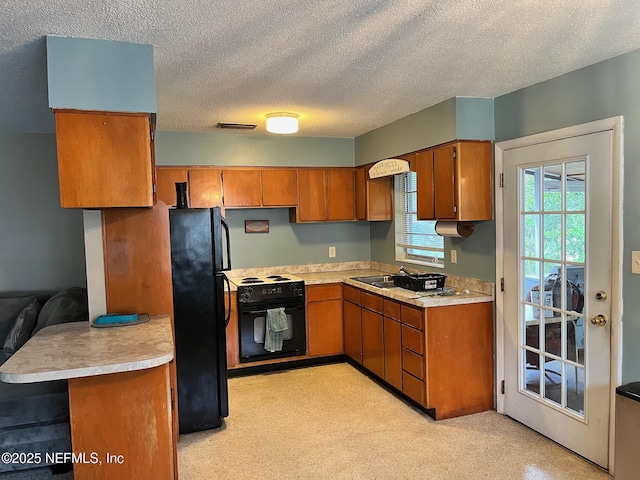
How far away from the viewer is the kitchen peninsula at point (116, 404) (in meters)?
1.95

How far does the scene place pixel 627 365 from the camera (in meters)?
2.61

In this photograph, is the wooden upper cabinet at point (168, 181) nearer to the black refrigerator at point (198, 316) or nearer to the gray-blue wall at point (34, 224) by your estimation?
the gray-blue wall at point (34, 224)

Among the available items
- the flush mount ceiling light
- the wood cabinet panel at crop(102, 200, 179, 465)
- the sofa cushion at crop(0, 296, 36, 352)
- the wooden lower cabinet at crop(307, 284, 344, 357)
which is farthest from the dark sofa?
the flush mount ceiling light

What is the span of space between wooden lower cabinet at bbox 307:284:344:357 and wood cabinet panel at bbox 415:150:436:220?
1333 millimetres

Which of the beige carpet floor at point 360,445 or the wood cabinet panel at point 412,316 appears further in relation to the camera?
the wood cabinet panel at point 412,316

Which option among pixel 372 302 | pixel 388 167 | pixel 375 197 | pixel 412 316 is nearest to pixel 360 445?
pixel 412 316

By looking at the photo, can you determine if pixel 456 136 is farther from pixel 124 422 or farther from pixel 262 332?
pixel 124 422

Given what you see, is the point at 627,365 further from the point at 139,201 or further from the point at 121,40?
the point at 121,40

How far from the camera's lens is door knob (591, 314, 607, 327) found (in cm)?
270

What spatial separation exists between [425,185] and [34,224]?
3.66 meters

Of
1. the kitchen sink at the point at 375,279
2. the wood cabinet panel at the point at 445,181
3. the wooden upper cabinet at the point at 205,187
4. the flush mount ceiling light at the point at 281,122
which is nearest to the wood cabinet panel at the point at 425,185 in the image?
the wood cabinet panel at the point at 445,181

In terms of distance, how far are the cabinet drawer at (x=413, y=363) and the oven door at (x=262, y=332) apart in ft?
4.20

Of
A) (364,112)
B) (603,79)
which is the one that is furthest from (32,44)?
(603,79)

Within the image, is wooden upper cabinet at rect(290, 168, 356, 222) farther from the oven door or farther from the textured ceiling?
the textured ceiling
